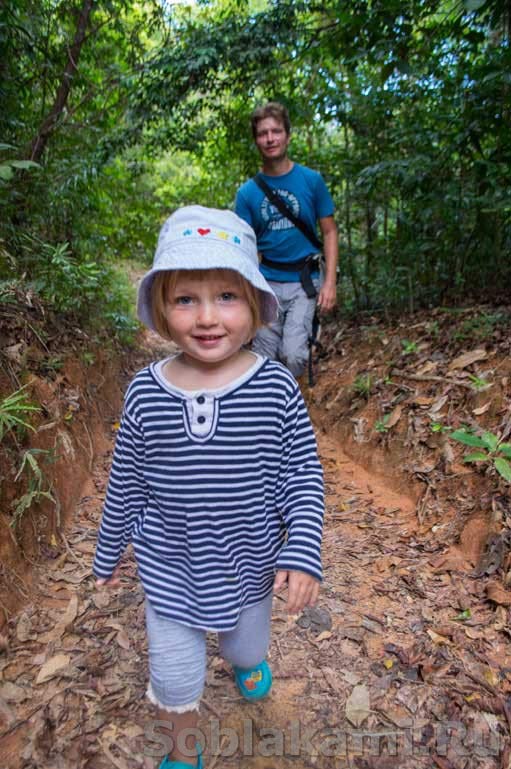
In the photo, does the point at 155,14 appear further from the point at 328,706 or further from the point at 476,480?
the point at 328,706

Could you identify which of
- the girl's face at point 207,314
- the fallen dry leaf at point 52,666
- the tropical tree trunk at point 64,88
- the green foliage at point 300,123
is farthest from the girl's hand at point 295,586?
the tropical tree trunk at point 64,88

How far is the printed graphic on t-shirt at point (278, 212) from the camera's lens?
4.10 metres

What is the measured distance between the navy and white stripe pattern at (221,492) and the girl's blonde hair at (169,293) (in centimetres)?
15

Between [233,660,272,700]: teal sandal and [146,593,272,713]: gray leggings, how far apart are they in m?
0.37

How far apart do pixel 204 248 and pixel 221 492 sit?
69cm

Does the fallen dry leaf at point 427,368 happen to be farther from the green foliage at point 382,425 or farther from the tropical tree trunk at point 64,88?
the tropical tree trunk at point 64,88

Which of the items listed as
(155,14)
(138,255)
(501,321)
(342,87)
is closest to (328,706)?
(501,321)

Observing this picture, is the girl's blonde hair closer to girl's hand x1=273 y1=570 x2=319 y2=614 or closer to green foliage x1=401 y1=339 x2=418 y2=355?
girl's hand x1=273 y1=570 x2=319 y2=614

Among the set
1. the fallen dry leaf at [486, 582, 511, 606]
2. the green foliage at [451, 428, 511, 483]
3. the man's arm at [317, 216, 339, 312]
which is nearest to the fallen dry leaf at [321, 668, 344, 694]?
the fallen dry leaf at [486, 582, 511, 606]

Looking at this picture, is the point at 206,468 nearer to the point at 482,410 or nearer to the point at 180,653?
the point at 180,653

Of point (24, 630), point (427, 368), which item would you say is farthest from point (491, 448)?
point (24, 630)

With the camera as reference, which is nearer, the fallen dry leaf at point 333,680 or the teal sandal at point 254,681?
the teal sandal at point 254,681

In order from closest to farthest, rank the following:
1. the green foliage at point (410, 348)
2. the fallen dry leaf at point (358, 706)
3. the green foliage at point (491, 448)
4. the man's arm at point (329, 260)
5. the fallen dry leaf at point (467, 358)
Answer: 1. the fallen dry leaf at point (358, 706)
2. the green foliage at point (491, 448)
3. the fallen dry leaf at point (467, 358)
4. the man's arm at point (329, 260)
5. the green foliage at point (410, 348)

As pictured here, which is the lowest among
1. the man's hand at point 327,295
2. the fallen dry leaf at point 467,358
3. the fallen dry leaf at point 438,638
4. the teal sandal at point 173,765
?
the fallen dry leaf at point 438,638
